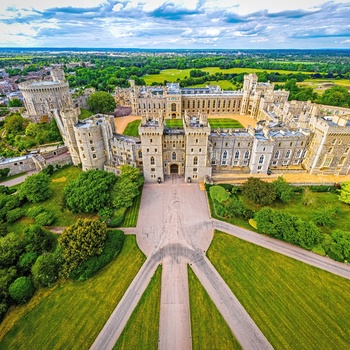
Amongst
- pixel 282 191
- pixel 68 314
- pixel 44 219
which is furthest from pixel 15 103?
pixel 282 191

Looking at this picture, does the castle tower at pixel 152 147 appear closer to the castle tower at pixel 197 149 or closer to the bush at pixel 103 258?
the castle tower at pixel 197 149

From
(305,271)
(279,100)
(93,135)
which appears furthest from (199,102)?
(305,271)

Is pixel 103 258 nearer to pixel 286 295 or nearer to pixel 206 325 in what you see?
pixel 206 325

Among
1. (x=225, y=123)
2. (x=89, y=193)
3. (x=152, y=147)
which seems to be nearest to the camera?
(x=89, y=193)

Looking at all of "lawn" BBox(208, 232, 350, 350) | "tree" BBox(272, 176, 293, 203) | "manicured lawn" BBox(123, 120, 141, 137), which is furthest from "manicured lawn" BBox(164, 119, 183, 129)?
"lawn" BBox(208, 232, 350, 350)

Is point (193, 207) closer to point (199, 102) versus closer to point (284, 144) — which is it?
point (284, 144)
